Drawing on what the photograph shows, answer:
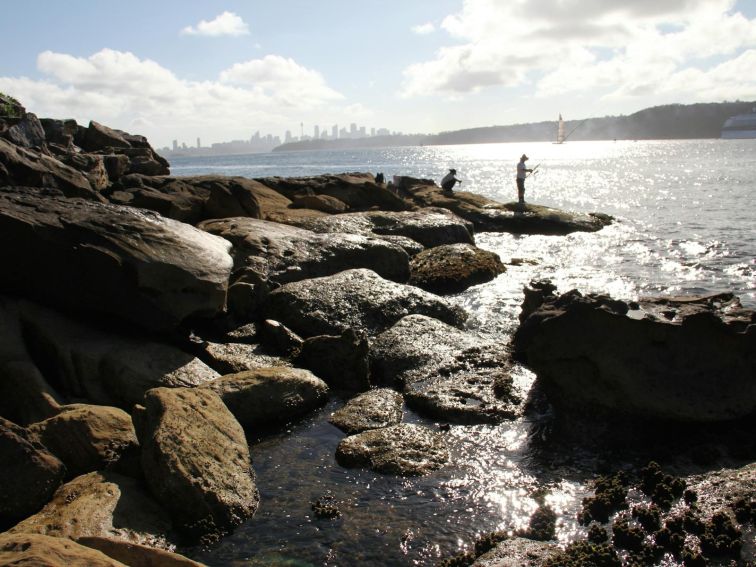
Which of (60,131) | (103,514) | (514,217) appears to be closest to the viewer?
(103,514)

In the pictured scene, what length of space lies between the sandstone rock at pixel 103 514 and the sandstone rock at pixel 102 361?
2.57 m

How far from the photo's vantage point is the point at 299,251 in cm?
1777

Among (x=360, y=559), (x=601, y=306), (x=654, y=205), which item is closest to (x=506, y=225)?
(x=654, y=205)

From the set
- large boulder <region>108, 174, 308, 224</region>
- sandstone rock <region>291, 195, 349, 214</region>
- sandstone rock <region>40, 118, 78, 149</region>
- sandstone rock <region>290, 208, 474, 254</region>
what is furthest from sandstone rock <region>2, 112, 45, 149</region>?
sandstone rock <region>290, 208, 474, 254</region>

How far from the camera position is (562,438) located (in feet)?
32.2

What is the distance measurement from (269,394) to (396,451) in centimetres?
248

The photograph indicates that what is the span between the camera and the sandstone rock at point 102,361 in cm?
1000

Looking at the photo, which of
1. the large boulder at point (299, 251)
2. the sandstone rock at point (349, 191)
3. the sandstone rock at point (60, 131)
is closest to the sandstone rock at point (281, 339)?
the large boulder at point (299, 251)

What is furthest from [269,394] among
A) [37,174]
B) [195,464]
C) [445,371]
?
[37,174]

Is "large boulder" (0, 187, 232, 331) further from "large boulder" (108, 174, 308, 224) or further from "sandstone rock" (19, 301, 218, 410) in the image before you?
"large boulder" (108, 174, 308, 224)

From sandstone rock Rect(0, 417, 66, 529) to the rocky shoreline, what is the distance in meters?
0.02

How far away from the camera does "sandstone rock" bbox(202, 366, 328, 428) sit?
1001 cm

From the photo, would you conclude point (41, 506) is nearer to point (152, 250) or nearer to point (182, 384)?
point (182, 384)

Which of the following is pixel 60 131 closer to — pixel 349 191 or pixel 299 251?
pixel 349 191
